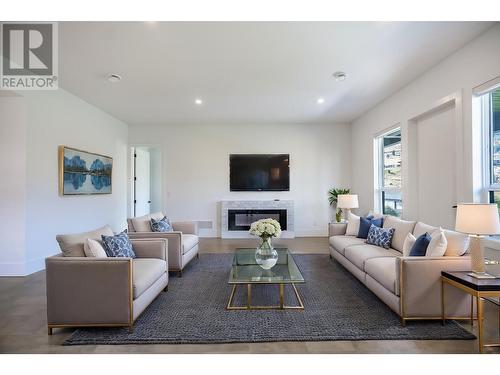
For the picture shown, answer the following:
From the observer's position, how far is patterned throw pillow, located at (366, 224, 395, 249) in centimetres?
358

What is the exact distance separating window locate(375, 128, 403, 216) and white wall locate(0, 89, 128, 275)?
5.84 meters

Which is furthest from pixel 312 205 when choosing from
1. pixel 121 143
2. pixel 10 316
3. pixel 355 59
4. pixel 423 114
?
pixel 10 316

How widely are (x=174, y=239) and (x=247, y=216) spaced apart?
3.09 metres

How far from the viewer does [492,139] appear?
2.96 metres

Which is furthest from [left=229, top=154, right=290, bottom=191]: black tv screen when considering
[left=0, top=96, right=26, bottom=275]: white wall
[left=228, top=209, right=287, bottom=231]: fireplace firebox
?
[left=0, top=96, right=26, bottom=275]: white wall

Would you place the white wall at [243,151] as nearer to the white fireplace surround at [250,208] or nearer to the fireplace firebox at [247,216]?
the white fireplace surround at [250,208]

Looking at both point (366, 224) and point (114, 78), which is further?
point (366, 224)

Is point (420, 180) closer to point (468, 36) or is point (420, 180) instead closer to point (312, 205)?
point (468, 36)

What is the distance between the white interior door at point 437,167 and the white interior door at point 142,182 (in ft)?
21.2

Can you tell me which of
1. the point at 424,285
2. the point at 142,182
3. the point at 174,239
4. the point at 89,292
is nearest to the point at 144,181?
the point at 142,182

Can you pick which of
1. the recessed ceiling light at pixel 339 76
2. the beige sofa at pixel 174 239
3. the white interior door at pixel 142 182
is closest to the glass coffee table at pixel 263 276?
the beige sofa at pixel 174 239

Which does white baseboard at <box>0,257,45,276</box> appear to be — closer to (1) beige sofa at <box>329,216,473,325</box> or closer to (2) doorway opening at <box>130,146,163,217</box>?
(2) doorway opening at <box>130,146,163,217</box>

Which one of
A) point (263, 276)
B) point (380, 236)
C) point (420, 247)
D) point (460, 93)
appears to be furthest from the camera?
point (380, 236)

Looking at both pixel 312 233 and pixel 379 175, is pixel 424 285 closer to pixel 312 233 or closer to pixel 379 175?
pixel 379 175
